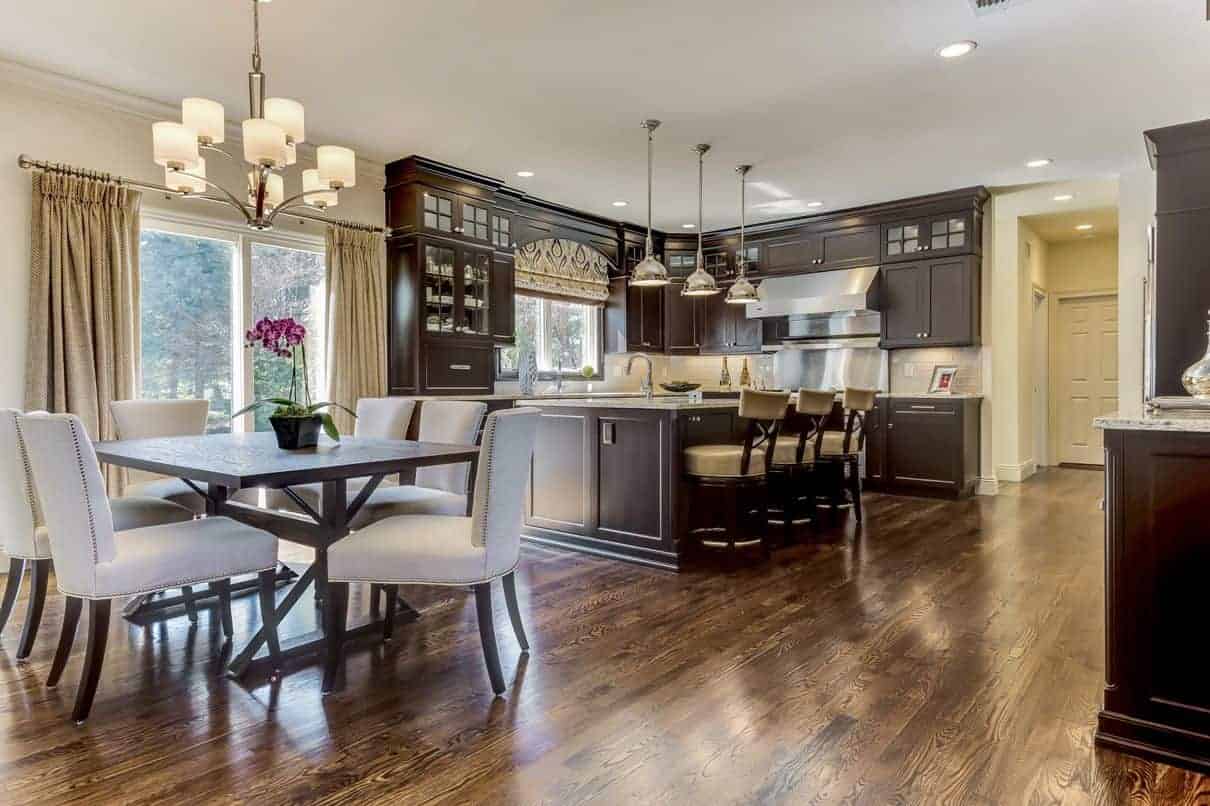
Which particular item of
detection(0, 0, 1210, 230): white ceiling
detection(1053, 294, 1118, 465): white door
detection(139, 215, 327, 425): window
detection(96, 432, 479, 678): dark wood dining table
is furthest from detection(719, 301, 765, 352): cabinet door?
detection(96, 432, 479, 678): dark wood dining table

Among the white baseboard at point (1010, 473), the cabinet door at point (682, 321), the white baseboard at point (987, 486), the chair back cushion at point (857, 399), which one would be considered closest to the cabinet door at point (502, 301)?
the cabinet door at point (682, 321)

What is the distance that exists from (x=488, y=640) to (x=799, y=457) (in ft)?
9.56

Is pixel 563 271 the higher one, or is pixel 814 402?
pixel 563 271

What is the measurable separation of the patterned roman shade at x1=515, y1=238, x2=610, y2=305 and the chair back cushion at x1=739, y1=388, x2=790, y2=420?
129 inches

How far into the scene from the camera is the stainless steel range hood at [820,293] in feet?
21.8

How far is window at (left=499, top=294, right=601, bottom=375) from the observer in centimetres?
686

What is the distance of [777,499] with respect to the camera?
5.35m

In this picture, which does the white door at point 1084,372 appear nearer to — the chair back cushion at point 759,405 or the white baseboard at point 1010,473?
the white baseboard at point 1010,473

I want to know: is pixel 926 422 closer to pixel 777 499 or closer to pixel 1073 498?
pixel 1073 498

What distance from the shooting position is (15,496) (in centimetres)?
247

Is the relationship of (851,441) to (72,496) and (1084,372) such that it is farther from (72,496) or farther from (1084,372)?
(1084,372)

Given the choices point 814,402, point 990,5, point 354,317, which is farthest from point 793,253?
point 354,317

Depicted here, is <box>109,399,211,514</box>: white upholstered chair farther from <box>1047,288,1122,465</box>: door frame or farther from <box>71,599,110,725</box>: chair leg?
<box>1047,288,1122,465</box>: door frame

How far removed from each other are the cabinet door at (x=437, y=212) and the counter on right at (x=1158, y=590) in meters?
4.60
